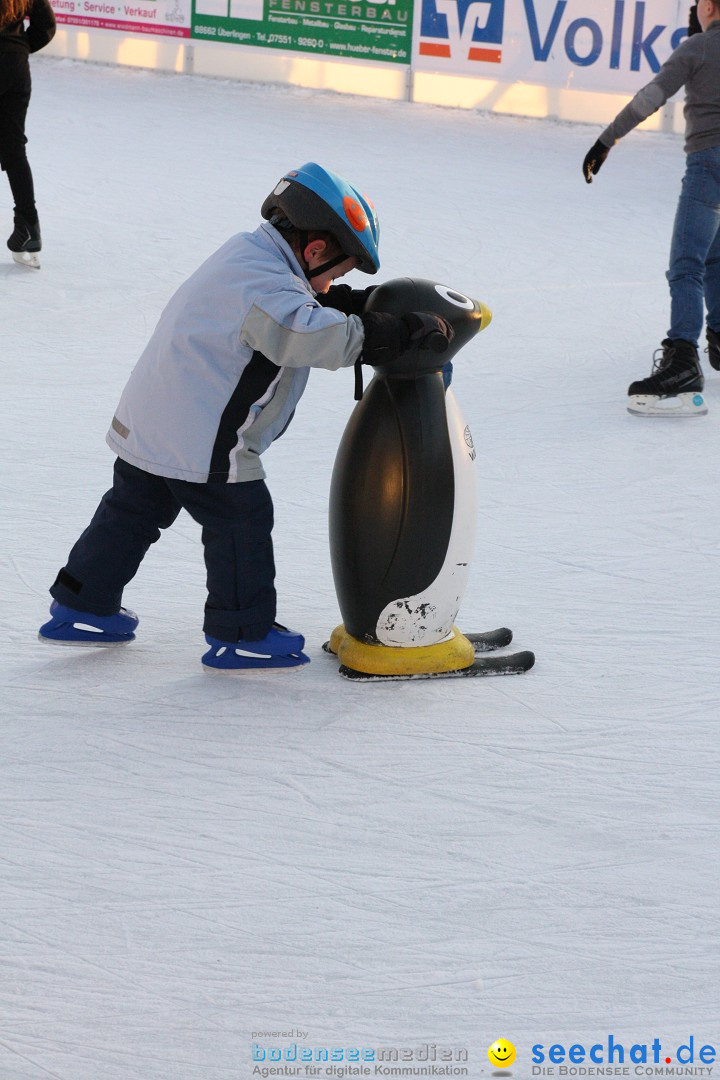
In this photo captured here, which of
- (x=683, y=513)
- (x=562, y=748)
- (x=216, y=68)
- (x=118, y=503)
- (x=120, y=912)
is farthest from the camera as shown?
(x=216, y=68)

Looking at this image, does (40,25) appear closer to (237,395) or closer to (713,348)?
(713,348)

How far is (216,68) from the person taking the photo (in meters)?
9.42

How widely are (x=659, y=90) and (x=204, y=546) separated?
8.04 feet

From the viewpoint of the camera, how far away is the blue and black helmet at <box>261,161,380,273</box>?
88.7 inches

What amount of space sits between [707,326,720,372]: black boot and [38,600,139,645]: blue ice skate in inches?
106

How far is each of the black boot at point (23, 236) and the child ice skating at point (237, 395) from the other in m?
3.17

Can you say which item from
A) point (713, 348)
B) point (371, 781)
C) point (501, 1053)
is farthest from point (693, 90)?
point (501, 1053)

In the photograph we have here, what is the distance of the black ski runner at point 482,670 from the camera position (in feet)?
8.23

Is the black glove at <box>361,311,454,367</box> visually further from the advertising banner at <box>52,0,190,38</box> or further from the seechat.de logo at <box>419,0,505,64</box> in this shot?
the advertising banner at <box>52,0,190,38</box>

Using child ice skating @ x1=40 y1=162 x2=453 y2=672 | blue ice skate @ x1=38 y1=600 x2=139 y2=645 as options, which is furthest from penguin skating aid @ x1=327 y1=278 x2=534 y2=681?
blue ice skate @ x1=38 y1=600 x2=139 y2=645

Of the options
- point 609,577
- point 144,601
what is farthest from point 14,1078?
point 609,577

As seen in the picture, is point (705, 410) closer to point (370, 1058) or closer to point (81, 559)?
point (81, 559)

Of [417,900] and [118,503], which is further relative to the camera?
[118,503]

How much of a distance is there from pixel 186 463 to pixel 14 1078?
1.12 m
